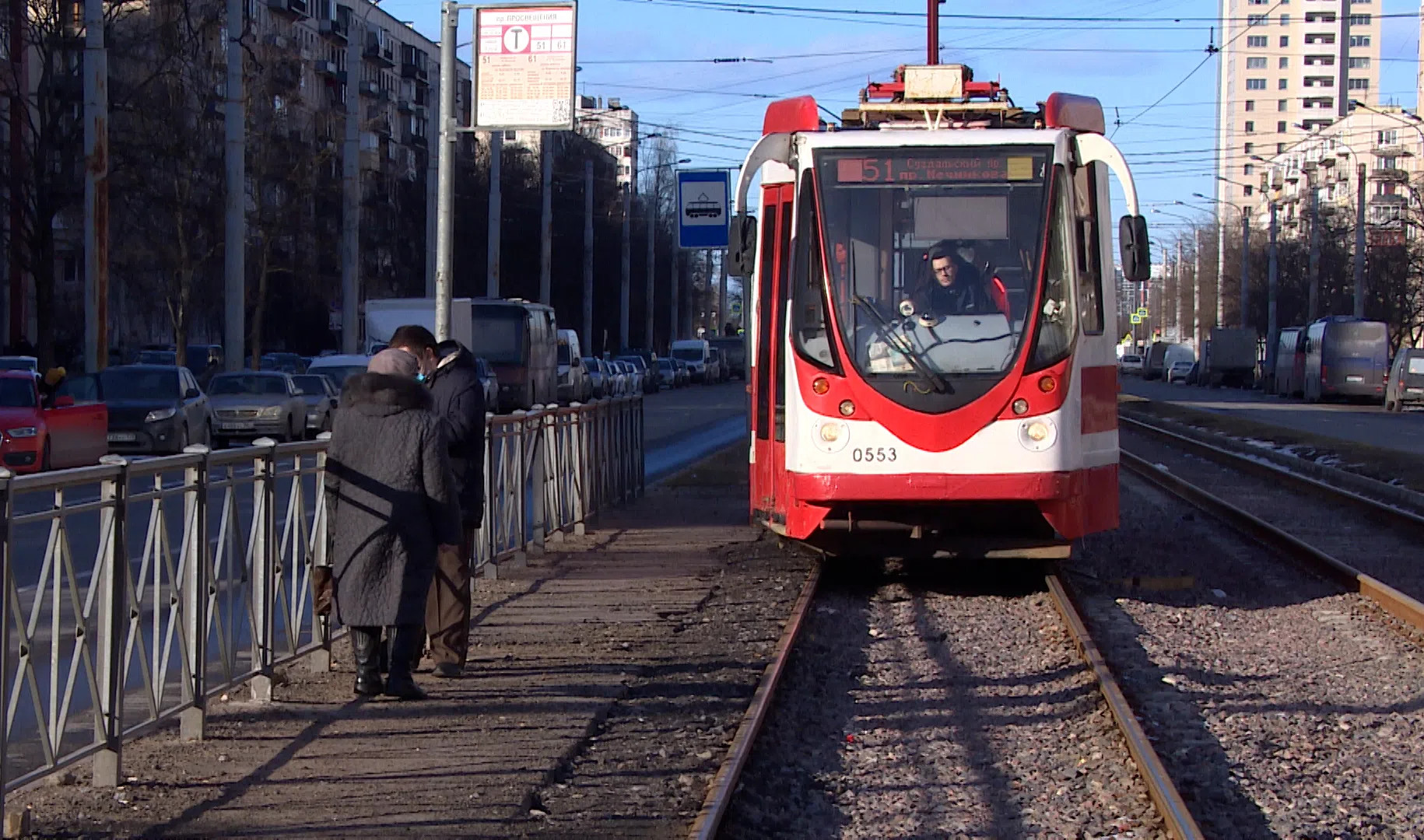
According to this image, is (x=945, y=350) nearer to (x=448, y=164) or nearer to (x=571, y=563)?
(x=571, y=563)

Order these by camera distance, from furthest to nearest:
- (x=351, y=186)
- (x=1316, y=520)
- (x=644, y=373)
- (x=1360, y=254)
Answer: (x=644, y=373) < (x=1360, y=254) < (x=351, y=186) < (x=1316, y=520)

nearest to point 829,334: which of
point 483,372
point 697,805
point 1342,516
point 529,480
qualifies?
point 529,480

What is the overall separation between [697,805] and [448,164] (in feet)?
31.7

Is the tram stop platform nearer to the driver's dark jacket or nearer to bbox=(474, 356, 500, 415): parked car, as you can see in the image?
the driver's dark jacket

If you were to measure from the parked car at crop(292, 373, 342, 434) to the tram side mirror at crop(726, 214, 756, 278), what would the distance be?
21.9m

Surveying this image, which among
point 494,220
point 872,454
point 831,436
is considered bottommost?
point 872,454

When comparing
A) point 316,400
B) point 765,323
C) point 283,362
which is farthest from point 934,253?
point 283,362

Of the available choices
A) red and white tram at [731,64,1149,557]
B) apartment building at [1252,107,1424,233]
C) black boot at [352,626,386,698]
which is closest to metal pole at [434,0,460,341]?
red and white tram at [731,64,1149,557]

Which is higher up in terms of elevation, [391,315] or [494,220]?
[494,220]

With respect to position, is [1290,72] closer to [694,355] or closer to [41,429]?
[694,355]

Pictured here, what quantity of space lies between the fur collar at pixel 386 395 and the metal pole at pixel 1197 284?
96983mm

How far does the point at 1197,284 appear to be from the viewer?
112 m

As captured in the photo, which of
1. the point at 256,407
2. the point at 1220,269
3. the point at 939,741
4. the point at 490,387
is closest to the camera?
the point at 939,741

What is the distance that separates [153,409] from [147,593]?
21.3 metres
